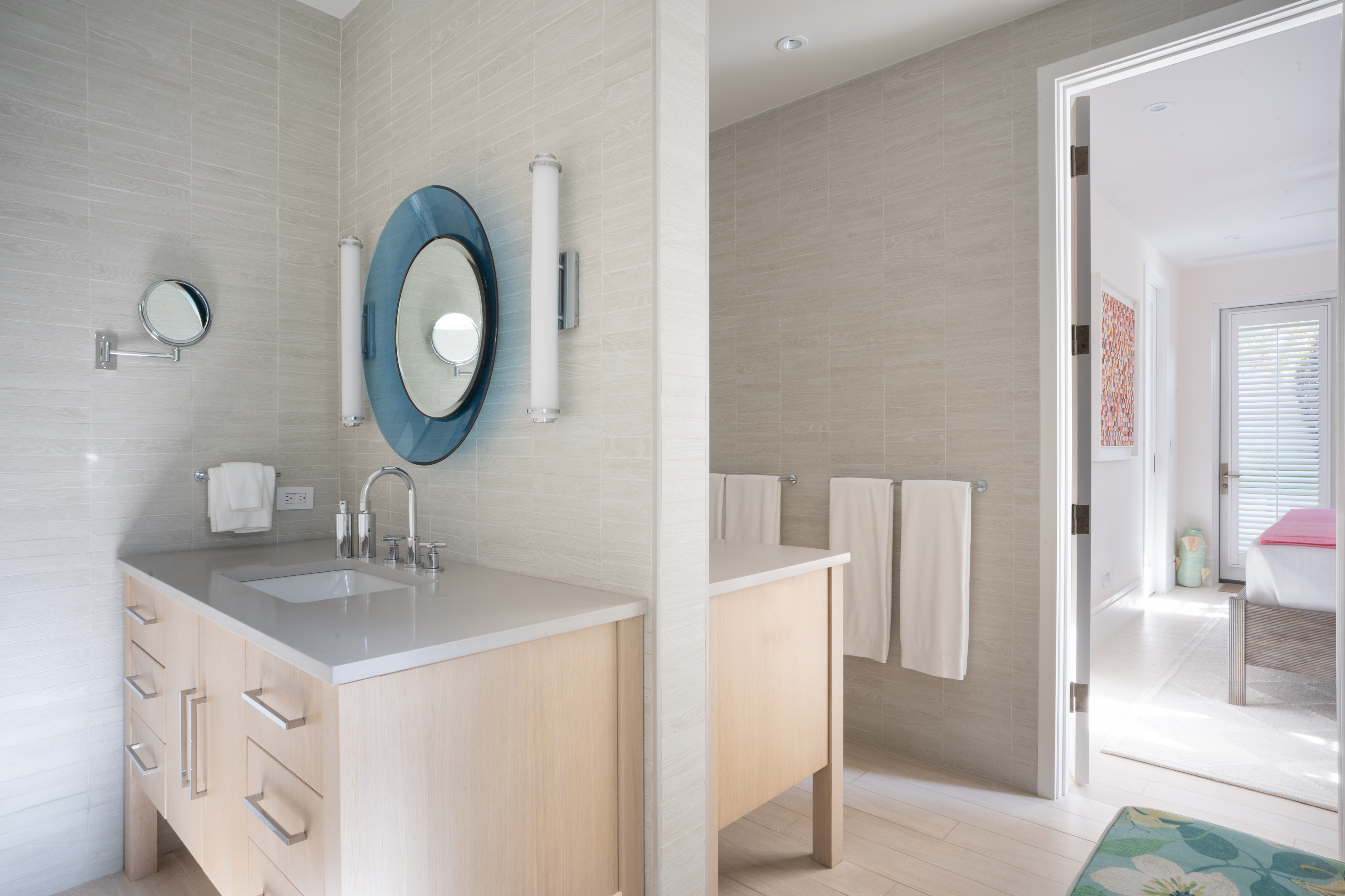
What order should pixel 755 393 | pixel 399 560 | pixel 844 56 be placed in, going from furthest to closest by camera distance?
pixel 755 393 → pixel 844 56 → pixel 399 560

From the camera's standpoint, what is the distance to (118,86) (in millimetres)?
2018

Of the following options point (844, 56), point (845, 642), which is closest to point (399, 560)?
point (845, 642)

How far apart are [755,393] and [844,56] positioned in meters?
1.33

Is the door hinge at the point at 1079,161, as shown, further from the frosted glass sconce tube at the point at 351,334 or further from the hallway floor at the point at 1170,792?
the frosted glass sconce tube at the point at 351,334

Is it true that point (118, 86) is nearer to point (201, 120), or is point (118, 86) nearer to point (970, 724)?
point (201, 120)

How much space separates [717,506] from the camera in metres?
3.17

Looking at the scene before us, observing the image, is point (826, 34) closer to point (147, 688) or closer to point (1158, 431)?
point (147, 688)

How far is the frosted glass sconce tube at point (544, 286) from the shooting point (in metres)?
1.47

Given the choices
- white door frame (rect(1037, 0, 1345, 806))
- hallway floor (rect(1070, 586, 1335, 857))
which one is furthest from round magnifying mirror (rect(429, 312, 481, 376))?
hallway floor (rect(1070, 586, 1335, 857))

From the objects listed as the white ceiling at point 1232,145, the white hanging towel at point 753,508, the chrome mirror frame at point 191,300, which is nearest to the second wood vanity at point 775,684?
the white hanging towel at point 753,508

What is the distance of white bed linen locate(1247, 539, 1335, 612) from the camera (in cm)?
279

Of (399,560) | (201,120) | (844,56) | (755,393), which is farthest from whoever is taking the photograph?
(755,393)

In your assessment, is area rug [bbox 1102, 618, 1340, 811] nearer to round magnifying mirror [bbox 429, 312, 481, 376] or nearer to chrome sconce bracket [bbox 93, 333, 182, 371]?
round magnifying mirror [bbox 429, 312, 481, 376]

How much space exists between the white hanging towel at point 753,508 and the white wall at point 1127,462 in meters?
1.79
